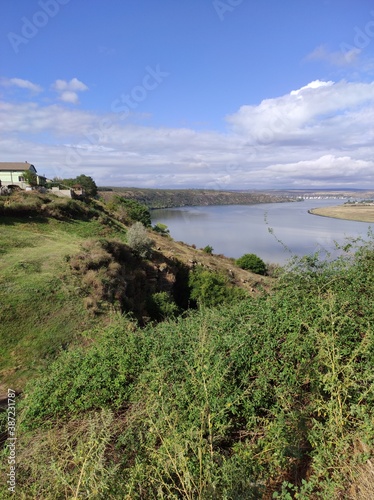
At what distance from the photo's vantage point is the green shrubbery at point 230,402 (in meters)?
2.43

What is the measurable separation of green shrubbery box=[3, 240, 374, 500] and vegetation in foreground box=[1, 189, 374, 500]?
0.6 inches

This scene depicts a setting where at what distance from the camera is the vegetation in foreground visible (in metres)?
2.40

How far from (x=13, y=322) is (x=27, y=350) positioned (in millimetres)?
1362

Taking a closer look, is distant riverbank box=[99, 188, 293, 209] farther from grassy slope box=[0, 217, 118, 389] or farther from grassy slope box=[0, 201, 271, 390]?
grassy slope box=[0, 217, 118, 389]

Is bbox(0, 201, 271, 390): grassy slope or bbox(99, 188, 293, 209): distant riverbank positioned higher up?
bbox(99, 188, 293, 209): distant riverbank

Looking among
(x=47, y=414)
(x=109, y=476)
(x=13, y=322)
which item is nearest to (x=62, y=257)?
(x=13, y=322)

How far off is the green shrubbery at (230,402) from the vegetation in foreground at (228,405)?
0.02m

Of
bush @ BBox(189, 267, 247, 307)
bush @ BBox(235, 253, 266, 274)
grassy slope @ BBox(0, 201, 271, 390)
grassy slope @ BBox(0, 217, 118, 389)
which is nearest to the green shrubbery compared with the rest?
grassy slope @ BBox(0, 201, 271, 390)

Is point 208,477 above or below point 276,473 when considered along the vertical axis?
above

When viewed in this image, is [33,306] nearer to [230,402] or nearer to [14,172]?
[230,402]

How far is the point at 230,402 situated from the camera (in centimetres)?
319

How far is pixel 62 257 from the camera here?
13688 millimetres

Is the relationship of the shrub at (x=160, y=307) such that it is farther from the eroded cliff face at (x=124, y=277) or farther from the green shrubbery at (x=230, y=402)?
the green shrubbery at (x=230, y=402)

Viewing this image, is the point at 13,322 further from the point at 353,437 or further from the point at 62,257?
the point at 353,437
